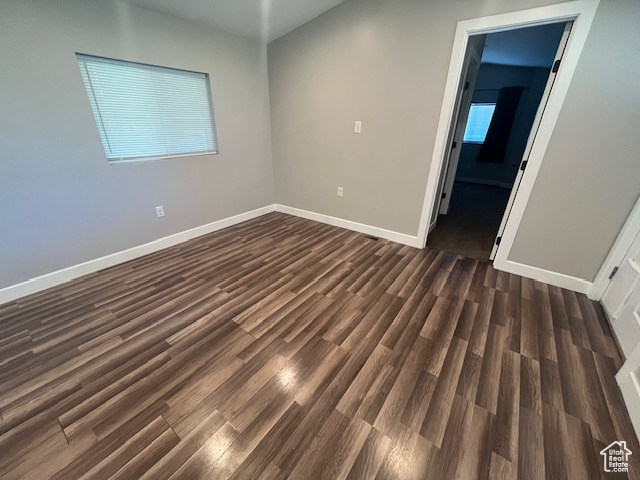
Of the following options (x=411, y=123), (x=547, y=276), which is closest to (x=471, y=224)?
(x=547, y=276)

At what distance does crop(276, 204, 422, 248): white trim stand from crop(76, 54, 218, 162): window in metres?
1.43

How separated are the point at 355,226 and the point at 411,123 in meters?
1.38

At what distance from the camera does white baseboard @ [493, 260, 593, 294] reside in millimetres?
2184

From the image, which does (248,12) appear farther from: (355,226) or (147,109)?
(355,226)

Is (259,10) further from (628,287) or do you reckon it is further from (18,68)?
(628,287)

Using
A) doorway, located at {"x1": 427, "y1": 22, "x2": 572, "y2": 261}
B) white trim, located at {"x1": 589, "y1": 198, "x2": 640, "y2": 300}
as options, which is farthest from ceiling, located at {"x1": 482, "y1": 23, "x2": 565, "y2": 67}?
white trim, located at {"x1": 589, "y1": 198, "x2": 640, "y2": 300}

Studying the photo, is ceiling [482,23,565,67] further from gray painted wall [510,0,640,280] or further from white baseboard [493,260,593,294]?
white baseboard [493,260,593,294]

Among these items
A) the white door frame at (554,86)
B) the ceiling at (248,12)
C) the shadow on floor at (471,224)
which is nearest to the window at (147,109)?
the ceiling at (248,12)

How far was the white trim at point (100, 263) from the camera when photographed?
2.03 meters

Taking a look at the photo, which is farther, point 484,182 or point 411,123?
point 484,182

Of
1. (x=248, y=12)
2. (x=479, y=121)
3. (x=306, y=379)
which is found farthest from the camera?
(x=479, y=121)

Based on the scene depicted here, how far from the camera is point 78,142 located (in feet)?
6.90

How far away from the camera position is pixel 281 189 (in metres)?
3.95

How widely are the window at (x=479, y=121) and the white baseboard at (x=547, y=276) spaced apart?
492 cm
